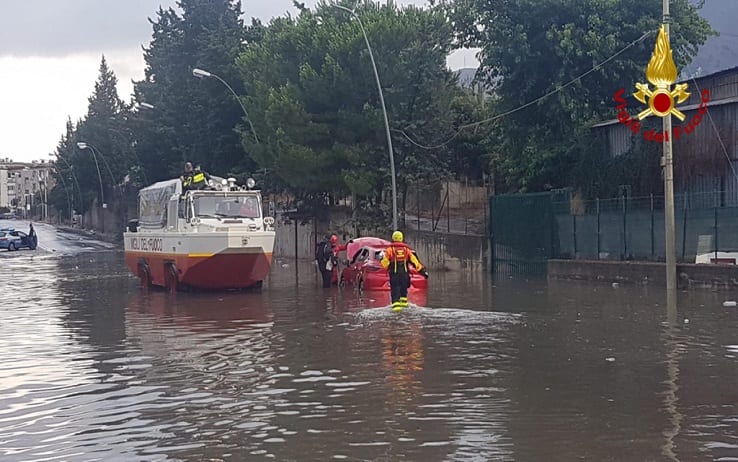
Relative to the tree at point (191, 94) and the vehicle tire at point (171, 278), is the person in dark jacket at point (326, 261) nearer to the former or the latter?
the vehicle tire at point (171, 278)

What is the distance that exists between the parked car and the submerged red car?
4683 centimetres

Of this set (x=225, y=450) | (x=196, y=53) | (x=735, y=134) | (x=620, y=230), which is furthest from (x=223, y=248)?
(x=196, y=53)

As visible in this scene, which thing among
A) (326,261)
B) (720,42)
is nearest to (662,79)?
(326,261)

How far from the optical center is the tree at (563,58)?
1372 inches

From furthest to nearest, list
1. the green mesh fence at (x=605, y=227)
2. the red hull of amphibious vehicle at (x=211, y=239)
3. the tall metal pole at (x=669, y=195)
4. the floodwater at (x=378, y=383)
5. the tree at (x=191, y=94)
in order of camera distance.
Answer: the tree at (x=191, y=94) < the red hull of amphibious vehicle at (x=211, y=239) < the green mesh fence at (x=605, y=227) < the tall metal pole at (x=669, y=195) < the floodwater at (x=378, y=383)

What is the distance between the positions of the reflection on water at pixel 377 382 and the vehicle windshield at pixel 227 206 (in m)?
5.74

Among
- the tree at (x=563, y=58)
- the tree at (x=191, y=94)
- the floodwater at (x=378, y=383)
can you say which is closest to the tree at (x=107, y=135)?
the tree at (x=191, y=94)

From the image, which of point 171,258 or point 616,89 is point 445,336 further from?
point 616,89

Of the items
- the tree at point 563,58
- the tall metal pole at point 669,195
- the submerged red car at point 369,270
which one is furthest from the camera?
the tree at point 563,58

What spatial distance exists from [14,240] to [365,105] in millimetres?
38670

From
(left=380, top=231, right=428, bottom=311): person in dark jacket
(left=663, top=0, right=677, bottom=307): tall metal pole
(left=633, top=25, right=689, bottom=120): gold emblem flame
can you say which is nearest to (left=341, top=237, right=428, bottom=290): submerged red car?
(left=380, top=231, right=428, bottom=311): person in dark jacket

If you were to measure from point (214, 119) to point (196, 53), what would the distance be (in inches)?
582

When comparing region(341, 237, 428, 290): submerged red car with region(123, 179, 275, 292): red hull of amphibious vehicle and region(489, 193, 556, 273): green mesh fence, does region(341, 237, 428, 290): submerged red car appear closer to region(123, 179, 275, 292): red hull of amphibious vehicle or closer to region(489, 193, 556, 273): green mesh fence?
region(123, 179, 275, 292): red hull of amphibious vehicle

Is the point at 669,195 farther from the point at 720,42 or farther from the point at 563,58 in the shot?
the point at 720,42
